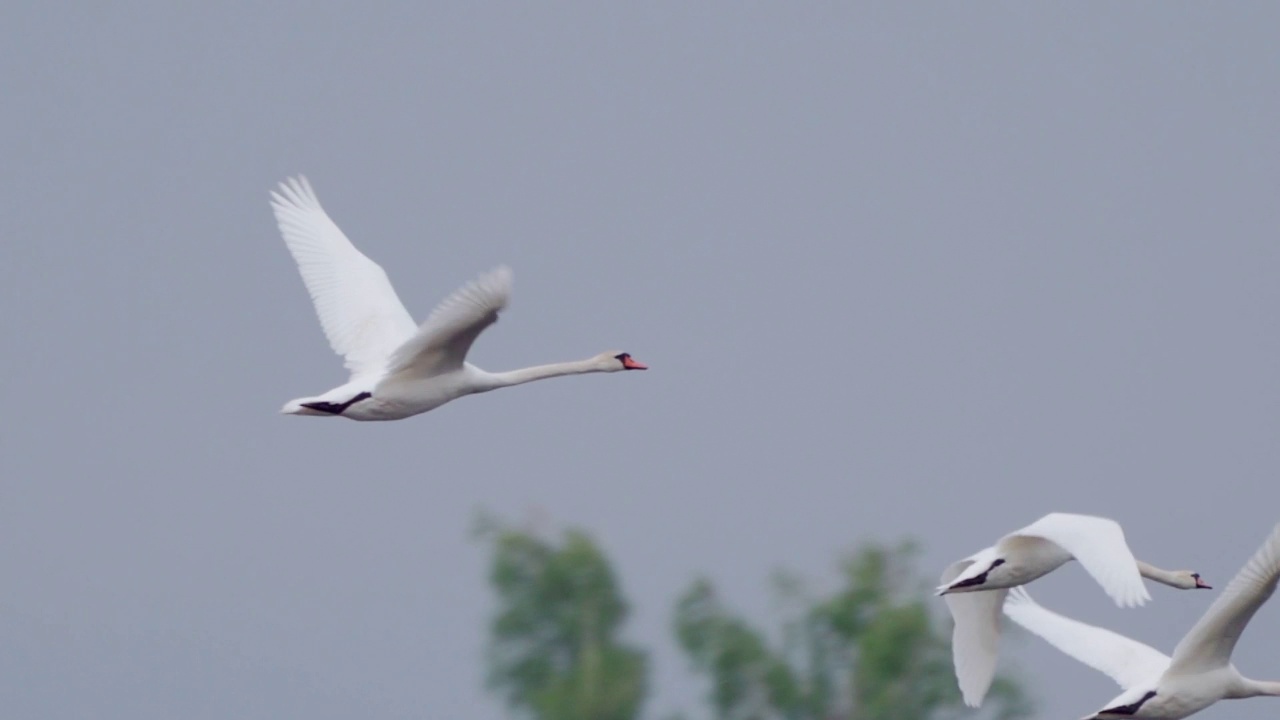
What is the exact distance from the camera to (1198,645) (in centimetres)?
1631

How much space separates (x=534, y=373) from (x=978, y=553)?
10.1 feet

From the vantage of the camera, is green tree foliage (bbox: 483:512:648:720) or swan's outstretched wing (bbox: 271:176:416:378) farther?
green tree foliage (bbox: 483:512:648:720)

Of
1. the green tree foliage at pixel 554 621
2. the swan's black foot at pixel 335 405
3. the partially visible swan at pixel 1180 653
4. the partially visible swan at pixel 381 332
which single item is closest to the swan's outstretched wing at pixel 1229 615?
→ the partially visible swan at pixel 1180 653

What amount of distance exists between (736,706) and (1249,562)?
45.2 ft

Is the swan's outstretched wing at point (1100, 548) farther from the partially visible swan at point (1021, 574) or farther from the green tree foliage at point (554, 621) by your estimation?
the green tree foliage at point (554, 621)

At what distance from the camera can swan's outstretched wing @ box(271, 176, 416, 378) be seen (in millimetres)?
18578

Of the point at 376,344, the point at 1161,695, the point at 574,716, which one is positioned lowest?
the point at 1161,695

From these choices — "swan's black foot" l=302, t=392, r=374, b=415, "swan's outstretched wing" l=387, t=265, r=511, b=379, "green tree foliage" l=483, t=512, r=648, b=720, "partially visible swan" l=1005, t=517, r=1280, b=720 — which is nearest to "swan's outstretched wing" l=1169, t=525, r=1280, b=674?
"partially visible swan" l=1005, t=517, r=1280, b=720

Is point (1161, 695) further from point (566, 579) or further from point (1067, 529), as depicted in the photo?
point (566, 579)

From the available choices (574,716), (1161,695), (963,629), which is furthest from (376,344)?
(574,716)

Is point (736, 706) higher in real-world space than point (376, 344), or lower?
lower

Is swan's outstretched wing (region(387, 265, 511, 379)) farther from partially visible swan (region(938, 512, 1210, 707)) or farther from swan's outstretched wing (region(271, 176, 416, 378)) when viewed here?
partially visible swan (region(938, 512, 1210, 707))

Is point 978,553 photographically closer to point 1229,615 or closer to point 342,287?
point 1229,615

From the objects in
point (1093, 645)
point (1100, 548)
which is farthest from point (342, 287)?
point (1100, 548)
